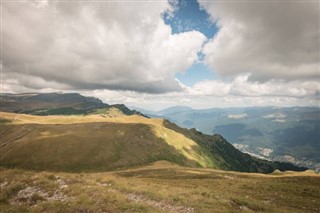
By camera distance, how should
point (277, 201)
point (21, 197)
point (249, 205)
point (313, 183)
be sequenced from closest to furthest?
point (21, 197) → point (249, 205) → point (277, 201) → point (313, 183)

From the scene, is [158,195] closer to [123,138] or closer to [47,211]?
[47,211]

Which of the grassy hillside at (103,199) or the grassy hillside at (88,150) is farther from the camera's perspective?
the grassy hillside at (88,150)

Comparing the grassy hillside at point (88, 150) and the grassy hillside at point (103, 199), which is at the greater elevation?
the grassy hillside at point (103, 199)

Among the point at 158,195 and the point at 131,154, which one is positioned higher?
the point at 158,195

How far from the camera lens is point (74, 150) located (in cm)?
14875

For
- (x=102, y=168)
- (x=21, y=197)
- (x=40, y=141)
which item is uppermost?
(x=21, y=197)

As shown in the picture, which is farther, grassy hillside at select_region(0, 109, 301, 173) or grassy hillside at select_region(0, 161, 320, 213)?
grassy hillside at select_region(0, 109, 301, 173)

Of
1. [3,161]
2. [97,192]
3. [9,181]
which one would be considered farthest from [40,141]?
[97,192]

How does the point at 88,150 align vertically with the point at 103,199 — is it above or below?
below

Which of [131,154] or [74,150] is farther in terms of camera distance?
[131,154]

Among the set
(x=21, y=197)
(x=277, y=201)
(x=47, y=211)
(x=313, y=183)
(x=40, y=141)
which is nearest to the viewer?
(x=47, y=211)

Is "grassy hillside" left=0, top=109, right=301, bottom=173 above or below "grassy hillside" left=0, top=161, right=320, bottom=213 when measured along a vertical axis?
below

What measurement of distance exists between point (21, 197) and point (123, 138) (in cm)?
15772

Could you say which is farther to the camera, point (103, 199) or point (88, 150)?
point (88, 150)
